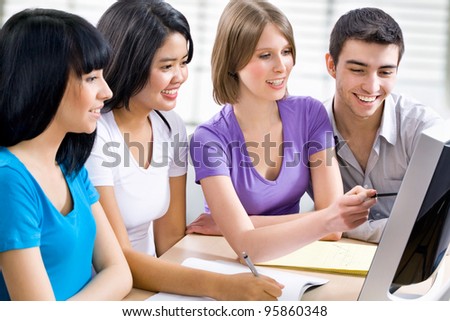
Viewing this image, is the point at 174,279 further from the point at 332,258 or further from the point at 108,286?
the point at 332,258

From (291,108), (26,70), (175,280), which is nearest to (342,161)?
(291,108)

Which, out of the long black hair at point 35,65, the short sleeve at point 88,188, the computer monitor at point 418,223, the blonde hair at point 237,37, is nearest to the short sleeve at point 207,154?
the blonde hair at point 237,37

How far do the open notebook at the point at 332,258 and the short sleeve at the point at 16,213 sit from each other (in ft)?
1.90

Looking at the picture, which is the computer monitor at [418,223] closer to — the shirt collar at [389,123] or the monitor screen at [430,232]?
the monitor screen at [430,232]

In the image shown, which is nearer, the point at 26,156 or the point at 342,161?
the point at 26,156

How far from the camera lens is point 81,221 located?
125cm

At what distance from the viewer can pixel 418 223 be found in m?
0.98

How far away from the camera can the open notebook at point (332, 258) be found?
4.82ft

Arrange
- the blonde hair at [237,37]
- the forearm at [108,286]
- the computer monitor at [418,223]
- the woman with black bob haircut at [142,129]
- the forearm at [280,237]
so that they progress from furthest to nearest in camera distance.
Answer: the blonde hair at [237,37], the woman with black bob haircut at [142,129], the forearm at [280,237], the forearm at [108,286], the computer monitor at [418,223]

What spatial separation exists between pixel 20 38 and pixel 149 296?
1.80 ft

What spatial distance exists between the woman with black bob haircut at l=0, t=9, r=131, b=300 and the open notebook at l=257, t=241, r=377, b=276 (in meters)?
0.41

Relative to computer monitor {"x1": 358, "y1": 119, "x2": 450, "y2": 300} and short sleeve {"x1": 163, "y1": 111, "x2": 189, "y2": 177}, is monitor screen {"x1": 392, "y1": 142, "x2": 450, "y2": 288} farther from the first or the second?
short sleeve {"x1": 163, "y1": 111, "x2": 189, "y2": 177}

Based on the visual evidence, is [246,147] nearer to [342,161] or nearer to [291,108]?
[291,108]

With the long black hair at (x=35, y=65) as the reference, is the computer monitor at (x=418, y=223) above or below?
below
